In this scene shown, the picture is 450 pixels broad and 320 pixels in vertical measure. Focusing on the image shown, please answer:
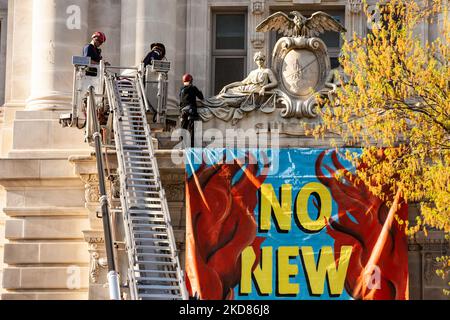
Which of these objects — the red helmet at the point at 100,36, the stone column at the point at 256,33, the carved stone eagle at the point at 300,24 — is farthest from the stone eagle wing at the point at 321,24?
the red helmet at the point at 100,36

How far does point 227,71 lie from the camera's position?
4359cm

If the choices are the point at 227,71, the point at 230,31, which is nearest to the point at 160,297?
the point at 227,71

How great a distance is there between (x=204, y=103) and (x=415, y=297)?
7272mm

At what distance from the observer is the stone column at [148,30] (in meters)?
41.8

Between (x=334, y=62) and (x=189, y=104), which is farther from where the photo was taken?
(x=334, y=62)

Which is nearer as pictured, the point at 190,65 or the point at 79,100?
the point at 79,100

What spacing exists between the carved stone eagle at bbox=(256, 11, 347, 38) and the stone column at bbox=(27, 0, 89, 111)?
4.87 metres

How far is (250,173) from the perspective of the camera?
3884 centimetres

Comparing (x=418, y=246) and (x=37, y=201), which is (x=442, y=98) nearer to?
(x=418, y=246)

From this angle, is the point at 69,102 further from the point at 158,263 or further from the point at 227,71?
the point at 158,263

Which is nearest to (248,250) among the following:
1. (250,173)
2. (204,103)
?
(250,173)

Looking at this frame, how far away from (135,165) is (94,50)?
13.6 ft

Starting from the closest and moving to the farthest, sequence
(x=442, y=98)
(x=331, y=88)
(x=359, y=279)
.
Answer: (x=442, y=98) → (x=359, y=279) → (x=331, y=88)

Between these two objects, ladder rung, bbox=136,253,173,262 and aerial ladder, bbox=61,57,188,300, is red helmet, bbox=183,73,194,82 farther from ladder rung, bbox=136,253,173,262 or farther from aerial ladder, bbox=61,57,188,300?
ladder rung, bbox=136,253,173,262
